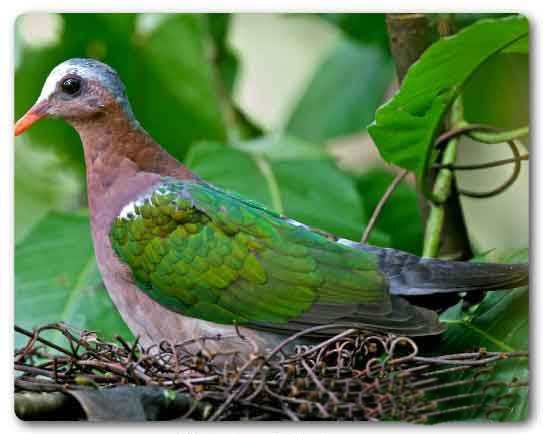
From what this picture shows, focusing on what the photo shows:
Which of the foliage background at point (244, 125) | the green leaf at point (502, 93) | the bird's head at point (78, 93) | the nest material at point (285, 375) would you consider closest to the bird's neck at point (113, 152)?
the bird's head at point (78, 93)

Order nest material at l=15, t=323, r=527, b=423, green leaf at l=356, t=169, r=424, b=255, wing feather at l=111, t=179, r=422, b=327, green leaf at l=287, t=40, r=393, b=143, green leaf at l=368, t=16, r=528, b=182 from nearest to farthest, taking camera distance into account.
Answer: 1. nest material at l=15, t=323, r=527, b=423
2. wing feather at l=111, t=179, r=422, b=327
3. green leaf at l=368, t=16, r=528, b=182
4. green leaf at l=356, t=169, r=424, b=255
5. green leaf at l=287, t=40, r=393, b=143

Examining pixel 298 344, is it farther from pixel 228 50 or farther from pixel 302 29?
pixel 302 29

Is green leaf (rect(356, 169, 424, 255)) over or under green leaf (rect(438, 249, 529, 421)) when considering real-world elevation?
over

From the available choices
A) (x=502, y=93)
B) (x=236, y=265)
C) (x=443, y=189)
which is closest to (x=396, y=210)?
(x=443, y=189)

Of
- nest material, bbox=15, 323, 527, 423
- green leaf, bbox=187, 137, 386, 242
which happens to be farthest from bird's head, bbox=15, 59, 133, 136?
nest material, bbox=15, 323, 527, 423

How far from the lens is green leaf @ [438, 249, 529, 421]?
202cm

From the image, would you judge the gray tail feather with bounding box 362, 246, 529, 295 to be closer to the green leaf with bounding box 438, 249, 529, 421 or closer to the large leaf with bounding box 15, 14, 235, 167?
the green leaf with bounding box 438, 249, 529, 421

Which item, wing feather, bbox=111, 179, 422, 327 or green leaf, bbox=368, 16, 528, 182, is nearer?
wing feather, bbox=111, 179, 422, 327

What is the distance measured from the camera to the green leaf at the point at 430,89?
2018mm

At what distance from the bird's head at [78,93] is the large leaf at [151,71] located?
211 millimetres

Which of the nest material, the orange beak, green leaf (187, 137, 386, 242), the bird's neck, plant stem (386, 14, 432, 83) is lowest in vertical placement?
the nest material

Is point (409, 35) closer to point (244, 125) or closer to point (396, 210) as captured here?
point (396, 210)

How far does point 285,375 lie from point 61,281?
73 centimetres

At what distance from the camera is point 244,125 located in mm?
2787
